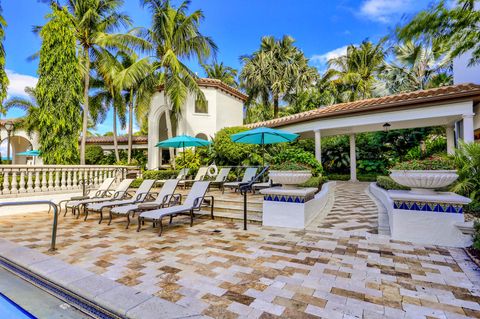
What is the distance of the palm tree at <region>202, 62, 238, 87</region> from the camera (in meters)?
27.8

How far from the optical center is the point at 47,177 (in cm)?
952

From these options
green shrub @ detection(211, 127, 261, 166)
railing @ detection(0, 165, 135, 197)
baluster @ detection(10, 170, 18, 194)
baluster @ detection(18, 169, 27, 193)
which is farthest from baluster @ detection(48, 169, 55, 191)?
green shrub @ detection(211, 127, 261, 166)

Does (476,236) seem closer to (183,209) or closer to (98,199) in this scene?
(183,209)

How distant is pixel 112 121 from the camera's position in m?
21.5

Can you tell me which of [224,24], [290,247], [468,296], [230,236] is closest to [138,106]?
[224,24]

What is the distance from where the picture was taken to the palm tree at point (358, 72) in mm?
23125

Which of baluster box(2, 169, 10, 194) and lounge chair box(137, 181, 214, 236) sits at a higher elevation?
baluster box(2, 169, 10, 194)

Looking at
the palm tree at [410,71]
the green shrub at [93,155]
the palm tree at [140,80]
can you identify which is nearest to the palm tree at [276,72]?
the palm tree at [410,71]

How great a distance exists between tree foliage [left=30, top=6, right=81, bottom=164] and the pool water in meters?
11.8

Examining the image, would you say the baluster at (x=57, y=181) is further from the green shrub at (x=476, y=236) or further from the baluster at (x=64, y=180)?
the green shrub at (x=476, y=236)

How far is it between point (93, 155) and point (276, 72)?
1690 centimetres

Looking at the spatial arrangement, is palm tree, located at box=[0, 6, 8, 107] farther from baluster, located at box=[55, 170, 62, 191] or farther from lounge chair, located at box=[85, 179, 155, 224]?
lounge chair, located at box=[85, 179, 155, 224]

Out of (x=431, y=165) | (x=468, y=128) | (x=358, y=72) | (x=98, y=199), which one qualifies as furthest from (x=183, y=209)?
(x=358, y=72)

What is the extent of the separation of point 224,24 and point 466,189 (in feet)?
53.8
